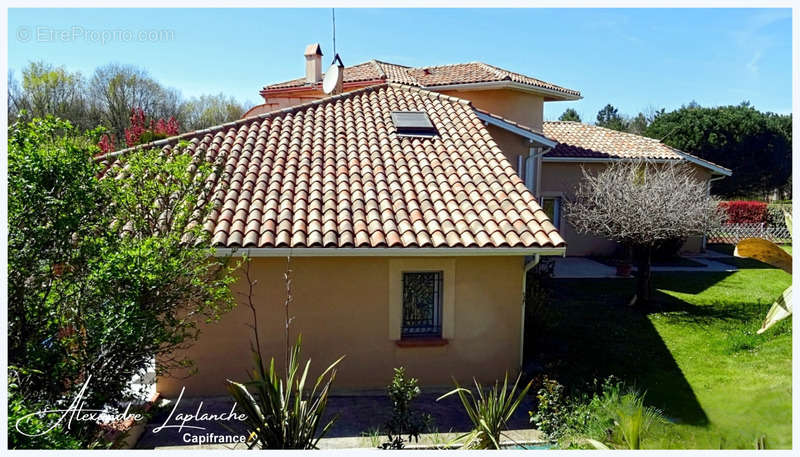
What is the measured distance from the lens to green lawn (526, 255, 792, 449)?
11.6ft

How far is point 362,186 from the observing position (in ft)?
32.5

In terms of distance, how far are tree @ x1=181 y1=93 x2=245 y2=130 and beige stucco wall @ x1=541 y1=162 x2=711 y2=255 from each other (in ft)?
112

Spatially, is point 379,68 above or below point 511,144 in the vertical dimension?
above

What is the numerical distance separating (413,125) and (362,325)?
17.7 ft

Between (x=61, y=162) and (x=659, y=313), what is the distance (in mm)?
14020

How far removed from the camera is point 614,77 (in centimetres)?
1531

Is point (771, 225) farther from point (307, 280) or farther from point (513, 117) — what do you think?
point (307, 280)

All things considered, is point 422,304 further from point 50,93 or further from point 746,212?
point 50,93

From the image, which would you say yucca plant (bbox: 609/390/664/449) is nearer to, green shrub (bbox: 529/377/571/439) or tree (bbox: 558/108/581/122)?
green shrub (bbox: 529/377/571/439)

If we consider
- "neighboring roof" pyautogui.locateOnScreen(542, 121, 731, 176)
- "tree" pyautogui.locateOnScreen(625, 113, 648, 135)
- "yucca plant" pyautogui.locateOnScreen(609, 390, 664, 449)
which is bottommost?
"yucca plant" pyautogui.locateOnScreen(609, 390, 664, 449)

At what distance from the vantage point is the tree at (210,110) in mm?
47266

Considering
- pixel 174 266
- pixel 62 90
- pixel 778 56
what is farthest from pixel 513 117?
pixel 62 90

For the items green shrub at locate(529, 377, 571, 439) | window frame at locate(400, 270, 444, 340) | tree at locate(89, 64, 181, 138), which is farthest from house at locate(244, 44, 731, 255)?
tree at locate(89, 64, 181, 138)

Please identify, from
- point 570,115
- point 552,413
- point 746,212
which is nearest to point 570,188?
point 746,212
